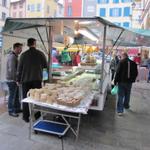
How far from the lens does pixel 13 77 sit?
5.13 m

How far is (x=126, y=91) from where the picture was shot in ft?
20.1

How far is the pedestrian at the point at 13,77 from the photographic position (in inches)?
202

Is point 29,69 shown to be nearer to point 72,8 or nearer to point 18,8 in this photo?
point 18,8

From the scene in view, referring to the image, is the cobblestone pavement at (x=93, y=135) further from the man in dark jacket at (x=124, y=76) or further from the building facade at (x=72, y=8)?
the building facade at (x=72, y=8)

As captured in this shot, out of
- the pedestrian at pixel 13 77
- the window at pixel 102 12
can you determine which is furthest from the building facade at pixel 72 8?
the pedestrian at pixel 13 77

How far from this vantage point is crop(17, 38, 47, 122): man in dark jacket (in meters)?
4.74

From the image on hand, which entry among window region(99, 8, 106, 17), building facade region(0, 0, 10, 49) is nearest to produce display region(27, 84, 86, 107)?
building facade region(0, 0, 10, 49)

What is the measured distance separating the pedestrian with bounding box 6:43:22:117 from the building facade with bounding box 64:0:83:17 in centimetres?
4963

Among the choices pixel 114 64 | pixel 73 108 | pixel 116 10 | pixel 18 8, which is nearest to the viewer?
pixel 73 108

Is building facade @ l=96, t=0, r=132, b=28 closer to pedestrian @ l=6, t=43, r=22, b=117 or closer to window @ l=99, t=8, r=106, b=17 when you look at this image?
window @ l=99, t=8, r=106, b=17

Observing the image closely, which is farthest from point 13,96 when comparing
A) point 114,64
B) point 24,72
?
point 114,64

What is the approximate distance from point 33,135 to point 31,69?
1.34 meters

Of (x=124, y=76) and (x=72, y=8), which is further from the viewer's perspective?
(x=72, y=8)

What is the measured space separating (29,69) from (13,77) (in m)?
0.60
